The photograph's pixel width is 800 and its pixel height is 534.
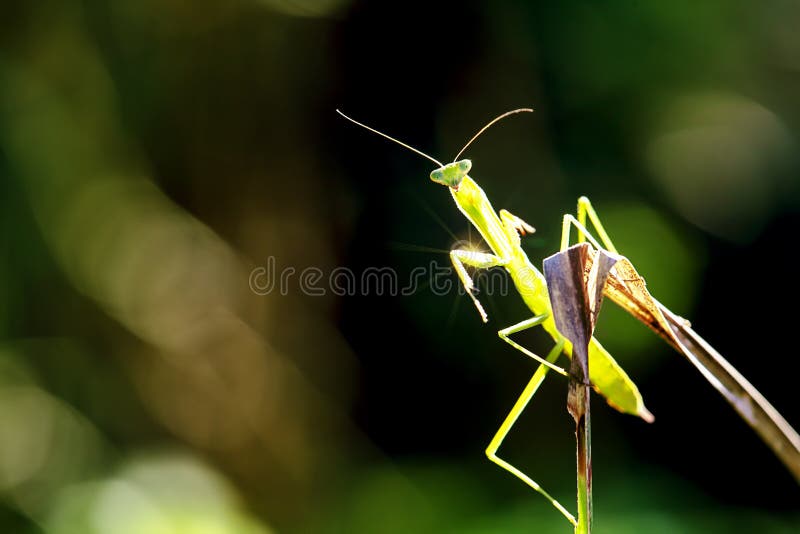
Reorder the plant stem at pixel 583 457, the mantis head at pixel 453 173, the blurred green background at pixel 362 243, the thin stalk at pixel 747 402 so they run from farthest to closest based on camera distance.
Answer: the blurred green background at pixel 362 243 → the mantis head at pixel 453 173 → the plant stem at pixel 583 457 → the thin stalk at pixel 747 402

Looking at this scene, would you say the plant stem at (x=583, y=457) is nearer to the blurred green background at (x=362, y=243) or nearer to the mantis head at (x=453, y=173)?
the mantis head at (x=453, y=173)

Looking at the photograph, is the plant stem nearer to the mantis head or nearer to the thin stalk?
the thin stalk

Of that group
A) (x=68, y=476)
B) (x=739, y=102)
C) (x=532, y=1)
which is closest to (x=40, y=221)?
(x=68, y=476)

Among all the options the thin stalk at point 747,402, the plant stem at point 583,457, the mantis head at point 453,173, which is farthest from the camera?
the mantis head at point 453,173

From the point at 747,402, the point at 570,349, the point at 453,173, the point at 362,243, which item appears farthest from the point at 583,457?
the point at 362,243

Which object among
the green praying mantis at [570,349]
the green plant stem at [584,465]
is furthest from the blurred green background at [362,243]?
the green plant stem at [584,465]

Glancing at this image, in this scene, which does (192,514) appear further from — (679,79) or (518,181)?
(679,79)

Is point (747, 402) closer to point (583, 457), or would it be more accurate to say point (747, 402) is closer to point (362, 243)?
point (583, 457)

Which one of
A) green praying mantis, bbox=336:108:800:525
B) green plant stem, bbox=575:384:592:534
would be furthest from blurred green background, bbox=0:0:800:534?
green plant stem, bbox=575:384:592:534
